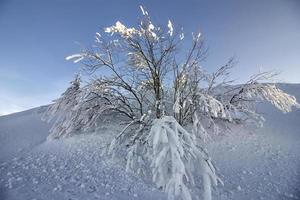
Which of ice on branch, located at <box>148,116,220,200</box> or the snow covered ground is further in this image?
the snow covered ground

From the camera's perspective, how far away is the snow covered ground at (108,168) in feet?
17.7

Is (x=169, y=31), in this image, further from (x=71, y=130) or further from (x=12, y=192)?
(x=12, y=192)

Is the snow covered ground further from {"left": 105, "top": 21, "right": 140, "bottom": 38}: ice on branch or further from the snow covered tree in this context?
{"left": 105, "top": 21, "right": 140, "bottom": 38}: ice on branch

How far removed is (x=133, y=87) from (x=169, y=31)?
2.62 m

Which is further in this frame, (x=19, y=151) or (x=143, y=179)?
(x=19, y=151)

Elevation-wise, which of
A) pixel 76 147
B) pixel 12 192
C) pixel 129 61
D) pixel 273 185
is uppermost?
pixel 129 61

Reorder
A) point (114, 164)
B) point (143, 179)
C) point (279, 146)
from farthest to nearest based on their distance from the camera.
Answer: point (279, 146)
point (114, 164)
point (143, 179)

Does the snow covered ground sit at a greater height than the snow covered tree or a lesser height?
lesser

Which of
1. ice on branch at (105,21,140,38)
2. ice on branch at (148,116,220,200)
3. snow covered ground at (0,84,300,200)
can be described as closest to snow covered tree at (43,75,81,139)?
snow covered ground at (0,84,300,200)

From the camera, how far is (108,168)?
22.1 feet

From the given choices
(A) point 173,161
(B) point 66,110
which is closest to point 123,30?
(B) point 66,110

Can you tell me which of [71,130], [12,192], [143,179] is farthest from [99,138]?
[12,192]

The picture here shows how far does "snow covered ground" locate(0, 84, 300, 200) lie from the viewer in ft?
17.7

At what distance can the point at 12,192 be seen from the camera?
4.99 metres
